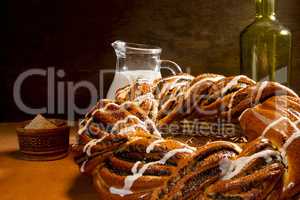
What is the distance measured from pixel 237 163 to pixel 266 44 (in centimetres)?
93

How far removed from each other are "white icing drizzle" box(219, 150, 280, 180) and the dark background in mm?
1196

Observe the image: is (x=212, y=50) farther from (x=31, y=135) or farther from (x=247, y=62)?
(x=31, y=135)

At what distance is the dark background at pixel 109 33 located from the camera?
1594 mm

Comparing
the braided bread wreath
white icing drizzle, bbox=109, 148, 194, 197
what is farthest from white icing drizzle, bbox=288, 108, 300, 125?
white icing drizzle, bbox=109, 148, 194, 197

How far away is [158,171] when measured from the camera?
0.52m

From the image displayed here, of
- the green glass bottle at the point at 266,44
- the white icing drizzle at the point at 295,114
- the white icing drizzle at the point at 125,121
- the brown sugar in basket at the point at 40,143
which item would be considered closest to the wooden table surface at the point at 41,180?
the brown sugar in basket at the point at 40,143

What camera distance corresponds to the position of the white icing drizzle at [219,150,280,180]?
46 centimetres

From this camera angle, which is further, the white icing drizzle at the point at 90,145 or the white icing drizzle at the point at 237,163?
the white icing drizzle at the point at 90,145

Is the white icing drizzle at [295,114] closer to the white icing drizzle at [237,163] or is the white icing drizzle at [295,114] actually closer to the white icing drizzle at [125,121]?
the white icing drizzle at [237,163]

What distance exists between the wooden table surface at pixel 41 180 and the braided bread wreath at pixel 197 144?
7 cm

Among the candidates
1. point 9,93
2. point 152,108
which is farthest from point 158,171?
point 9,93

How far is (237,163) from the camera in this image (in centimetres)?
46

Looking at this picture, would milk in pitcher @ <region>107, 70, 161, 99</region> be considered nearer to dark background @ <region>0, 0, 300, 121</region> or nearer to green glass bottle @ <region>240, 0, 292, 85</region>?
green glass bottle @ <region>240, 0, 292, 85</region>

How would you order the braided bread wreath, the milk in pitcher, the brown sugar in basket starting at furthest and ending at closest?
the milk in pitcher, the brown sugar in basket, the braided bread wreath
